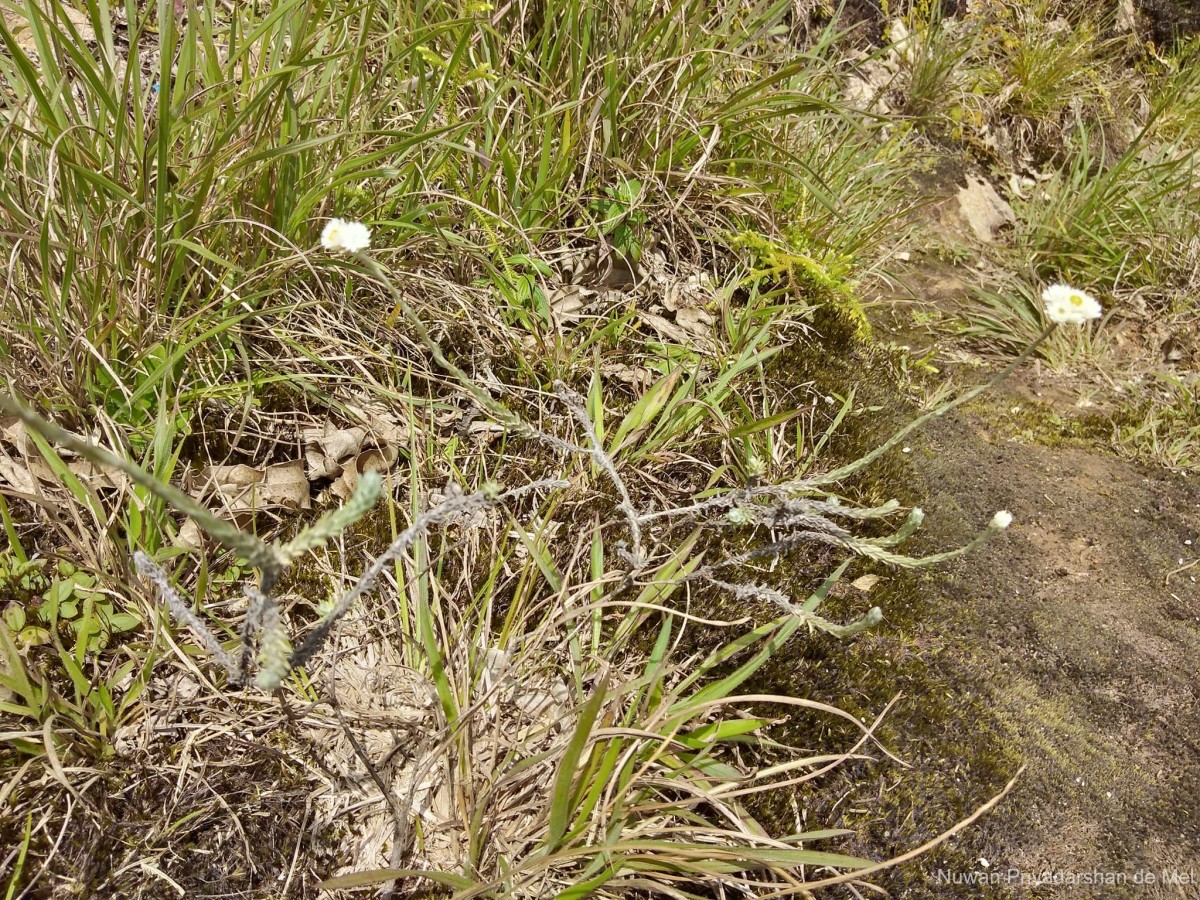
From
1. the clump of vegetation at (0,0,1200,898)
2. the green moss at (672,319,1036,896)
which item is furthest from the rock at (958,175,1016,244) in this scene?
the green moss at (672,319,1036,896)

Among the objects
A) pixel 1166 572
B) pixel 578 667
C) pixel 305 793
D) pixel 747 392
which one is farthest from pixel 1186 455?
pixel 305 793

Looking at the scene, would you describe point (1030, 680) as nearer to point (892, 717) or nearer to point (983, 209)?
point (892, 717)

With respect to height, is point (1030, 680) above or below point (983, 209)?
below

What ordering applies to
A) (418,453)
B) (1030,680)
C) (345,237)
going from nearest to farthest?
(345,237) < (418,453) < (1030,680)

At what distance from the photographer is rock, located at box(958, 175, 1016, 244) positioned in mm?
3951

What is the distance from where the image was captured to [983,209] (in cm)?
Answer: 402

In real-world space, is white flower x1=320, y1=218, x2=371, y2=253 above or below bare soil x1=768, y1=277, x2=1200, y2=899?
above

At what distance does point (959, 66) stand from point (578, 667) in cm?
439

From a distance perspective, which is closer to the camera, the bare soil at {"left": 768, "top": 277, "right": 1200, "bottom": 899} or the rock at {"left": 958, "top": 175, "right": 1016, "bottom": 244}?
the bare soil at {"left": 768, "top": 277, "right": 1200, "bottom": 899}

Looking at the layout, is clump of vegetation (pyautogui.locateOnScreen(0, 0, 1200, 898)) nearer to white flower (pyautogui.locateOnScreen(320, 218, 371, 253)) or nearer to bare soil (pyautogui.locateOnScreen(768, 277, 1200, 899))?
white flower (pyautogui.locateOnScreen(320, 218, 371, 253))

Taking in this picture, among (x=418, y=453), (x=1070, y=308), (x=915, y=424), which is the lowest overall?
(x=418, y=453)

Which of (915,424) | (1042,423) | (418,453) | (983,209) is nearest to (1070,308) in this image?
(915,424)

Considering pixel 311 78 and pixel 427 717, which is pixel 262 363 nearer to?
pixel 311 78

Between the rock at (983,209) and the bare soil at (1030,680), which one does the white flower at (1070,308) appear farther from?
the rock at (983,209)
